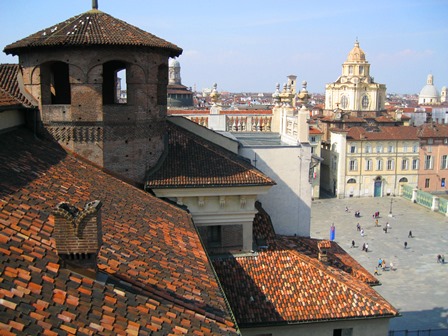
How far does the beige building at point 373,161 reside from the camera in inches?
2997

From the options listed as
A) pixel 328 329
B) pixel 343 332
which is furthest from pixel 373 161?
pixel 328 329

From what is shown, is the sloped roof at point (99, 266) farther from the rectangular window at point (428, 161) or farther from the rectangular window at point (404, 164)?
the rectangular window at point (428, 161)

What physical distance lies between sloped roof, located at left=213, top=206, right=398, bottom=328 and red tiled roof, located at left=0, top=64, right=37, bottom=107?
7.98m

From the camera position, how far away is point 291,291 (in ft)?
51.9

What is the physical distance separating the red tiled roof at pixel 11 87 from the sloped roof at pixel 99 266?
128cm

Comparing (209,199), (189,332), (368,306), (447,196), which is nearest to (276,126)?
(209,199)

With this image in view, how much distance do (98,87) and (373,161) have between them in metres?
66.5

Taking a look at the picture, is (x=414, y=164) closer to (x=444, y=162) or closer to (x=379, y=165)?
(x=379, y=165)

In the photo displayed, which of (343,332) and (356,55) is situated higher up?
(356,55)

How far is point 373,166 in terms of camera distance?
77125 mm

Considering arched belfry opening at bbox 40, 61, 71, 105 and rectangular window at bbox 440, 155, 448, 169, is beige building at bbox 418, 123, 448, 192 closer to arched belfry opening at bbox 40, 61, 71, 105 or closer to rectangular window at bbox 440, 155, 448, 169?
rectangular window at bbox 440, 155, 448, 169

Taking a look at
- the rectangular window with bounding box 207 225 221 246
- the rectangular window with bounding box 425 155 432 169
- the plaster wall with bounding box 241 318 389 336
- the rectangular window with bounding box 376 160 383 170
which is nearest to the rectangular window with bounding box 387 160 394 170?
the rectangular window with bounding box 376 160 383 170

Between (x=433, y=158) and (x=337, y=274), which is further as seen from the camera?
(x=433, y=158)

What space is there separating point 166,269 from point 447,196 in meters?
65.6
